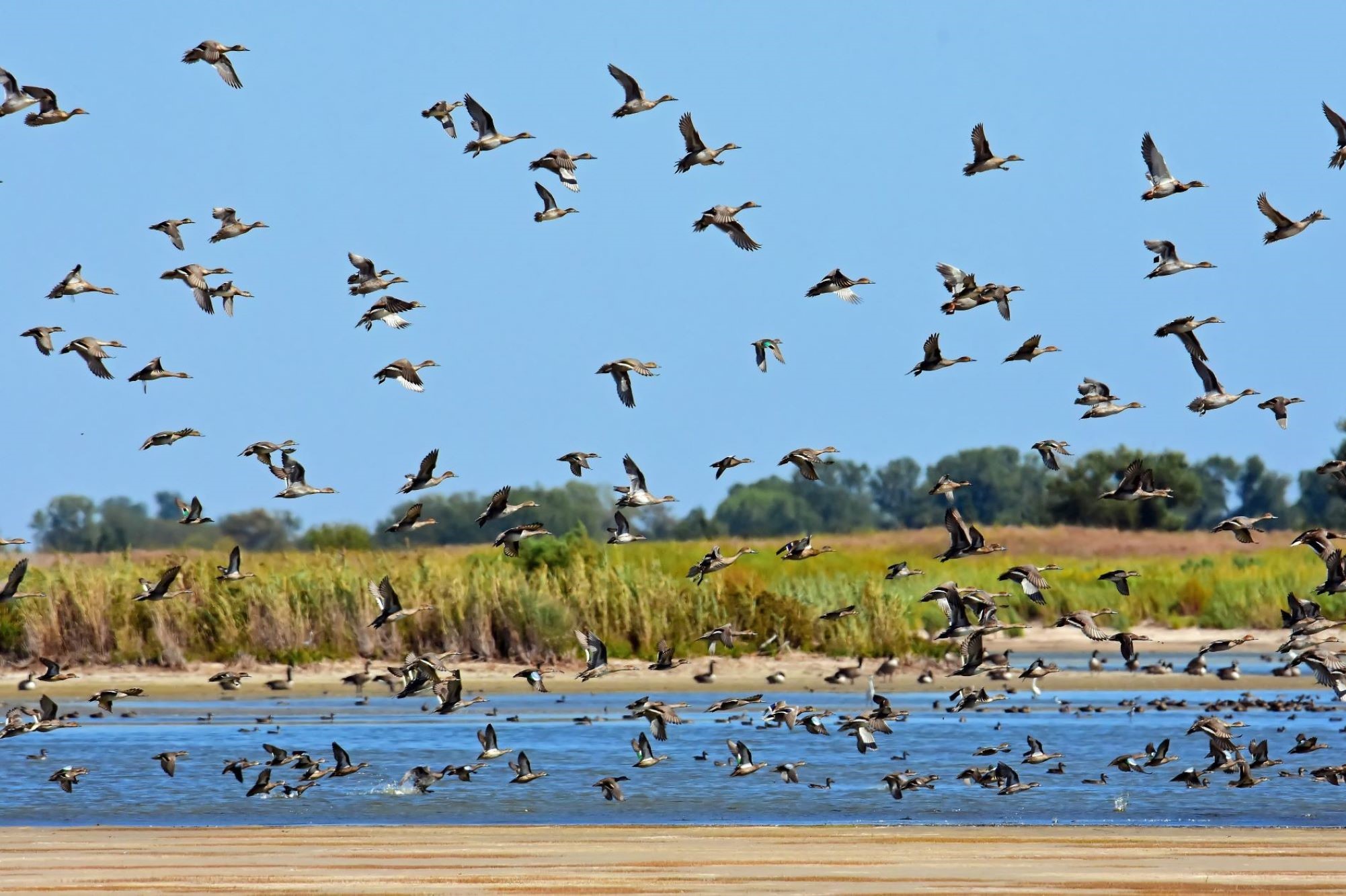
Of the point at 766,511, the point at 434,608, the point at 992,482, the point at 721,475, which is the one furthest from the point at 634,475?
the point at 992,482

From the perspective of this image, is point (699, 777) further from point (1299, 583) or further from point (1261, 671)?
point (1299, 583)

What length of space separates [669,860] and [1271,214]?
9.52 metres

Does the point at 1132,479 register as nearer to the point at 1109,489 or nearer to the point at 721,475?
the point at 721,475

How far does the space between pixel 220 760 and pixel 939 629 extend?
2494 cm

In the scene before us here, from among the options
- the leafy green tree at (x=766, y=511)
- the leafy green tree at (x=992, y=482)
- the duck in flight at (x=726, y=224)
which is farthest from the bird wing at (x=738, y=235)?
the leafy green tree at (x=992, y=482)

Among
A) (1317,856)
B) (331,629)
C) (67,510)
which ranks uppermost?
(67,510)

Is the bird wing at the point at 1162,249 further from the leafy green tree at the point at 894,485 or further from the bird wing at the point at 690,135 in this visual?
the leafy green tree at the point at 894,485

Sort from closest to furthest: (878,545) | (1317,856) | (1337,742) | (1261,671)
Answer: (1317,856) < (1337,742) < (1261,671) < (878,545)

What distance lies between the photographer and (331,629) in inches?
1769

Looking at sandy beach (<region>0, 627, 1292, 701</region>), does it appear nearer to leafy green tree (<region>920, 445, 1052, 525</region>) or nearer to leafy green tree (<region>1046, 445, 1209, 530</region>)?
leafy green tree (<region>1046, 445, 1209, 530</region>)

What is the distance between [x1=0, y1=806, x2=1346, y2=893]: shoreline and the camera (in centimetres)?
2002

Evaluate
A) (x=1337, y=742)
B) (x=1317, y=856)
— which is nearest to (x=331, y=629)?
(x=1337, y=742)

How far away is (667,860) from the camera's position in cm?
2184

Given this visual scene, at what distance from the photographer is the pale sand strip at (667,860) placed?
2000 centimetres
